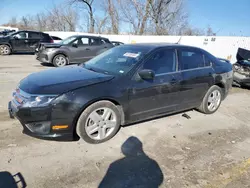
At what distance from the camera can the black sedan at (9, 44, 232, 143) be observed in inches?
114

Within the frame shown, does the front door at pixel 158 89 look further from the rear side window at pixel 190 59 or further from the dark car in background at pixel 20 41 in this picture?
the dark car in background at pixel 20 41

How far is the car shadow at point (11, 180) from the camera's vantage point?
2281mm

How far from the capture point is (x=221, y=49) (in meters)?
12.6

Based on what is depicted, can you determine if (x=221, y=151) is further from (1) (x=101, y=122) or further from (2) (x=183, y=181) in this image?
(1) (x=101, y=122)

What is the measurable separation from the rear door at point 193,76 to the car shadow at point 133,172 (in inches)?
66.9

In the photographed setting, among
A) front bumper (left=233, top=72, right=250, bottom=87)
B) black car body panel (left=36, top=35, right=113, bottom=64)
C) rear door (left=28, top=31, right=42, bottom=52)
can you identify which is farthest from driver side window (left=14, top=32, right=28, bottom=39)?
front bumper (left=233, top=72, right=250, bottom=87)

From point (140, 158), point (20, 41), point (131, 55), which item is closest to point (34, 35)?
point (20, 41)

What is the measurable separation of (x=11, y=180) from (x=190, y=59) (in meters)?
3.78

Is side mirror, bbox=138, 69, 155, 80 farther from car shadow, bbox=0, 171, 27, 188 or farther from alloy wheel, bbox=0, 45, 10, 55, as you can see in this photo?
alloy wheel, bbox=0, 45, 10, 55

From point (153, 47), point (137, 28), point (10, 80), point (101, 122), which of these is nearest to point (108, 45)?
point (10, 80)

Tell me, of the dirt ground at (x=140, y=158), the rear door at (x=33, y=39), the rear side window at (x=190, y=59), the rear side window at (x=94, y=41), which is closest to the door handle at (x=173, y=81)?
the rear side window at (x=190, y=59)

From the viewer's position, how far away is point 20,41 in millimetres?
14289

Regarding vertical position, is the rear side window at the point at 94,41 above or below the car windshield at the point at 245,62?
above

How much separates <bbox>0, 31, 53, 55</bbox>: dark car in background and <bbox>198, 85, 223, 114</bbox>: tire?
44.2 feet
